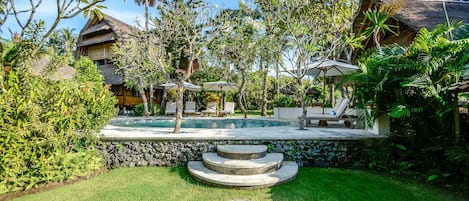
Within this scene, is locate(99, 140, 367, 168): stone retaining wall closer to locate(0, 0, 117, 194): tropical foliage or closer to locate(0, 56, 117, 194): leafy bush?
locate(0, 56, 117, 194): leafy bush

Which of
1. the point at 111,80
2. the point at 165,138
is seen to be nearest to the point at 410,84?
the point at 165,138

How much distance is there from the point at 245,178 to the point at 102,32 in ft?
75.0

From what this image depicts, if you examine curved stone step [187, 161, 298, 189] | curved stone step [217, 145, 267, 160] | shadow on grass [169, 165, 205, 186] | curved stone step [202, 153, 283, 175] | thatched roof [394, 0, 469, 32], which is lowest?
shadow on grass [169, 165, 205, 186]

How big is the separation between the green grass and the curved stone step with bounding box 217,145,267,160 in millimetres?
894

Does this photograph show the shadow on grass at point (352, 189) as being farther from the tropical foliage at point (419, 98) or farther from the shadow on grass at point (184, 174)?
the shadow on grass at point (184, 174)

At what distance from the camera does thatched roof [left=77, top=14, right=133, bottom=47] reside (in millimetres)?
21344

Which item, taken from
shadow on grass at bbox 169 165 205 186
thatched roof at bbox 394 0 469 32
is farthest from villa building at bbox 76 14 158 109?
thatched roof at bbox 394 0 469 32

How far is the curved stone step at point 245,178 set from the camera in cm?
479

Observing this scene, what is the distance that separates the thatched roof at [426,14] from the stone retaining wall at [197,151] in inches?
255

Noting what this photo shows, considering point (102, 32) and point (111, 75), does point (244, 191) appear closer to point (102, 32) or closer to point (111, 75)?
point (111, 75)

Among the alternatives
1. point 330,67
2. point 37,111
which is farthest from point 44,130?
point 330,67

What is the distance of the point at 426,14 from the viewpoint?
10695 mm

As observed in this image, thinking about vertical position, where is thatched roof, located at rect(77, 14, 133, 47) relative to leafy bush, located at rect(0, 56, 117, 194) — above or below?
above

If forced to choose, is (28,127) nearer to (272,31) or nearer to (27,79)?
(27,79)
